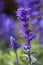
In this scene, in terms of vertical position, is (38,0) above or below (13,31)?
above

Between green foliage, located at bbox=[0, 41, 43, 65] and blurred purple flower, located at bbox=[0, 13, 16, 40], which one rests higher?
blurred purple flower, located at bbox=[0, 13, 16, 40]

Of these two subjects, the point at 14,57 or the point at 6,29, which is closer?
the point at 14,57

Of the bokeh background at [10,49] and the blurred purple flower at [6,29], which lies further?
the blurred purple flower at [6,29]

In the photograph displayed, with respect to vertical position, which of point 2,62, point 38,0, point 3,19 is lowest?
point 2,62

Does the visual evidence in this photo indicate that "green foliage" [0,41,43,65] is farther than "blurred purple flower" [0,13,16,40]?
No

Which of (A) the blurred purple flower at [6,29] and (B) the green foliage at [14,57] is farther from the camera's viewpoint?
(A) the blurred purple flower at [6,29]

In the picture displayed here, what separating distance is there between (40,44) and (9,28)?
16 centimetres

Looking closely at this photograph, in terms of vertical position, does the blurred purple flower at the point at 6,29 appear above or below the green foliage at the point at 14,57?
Answer: above

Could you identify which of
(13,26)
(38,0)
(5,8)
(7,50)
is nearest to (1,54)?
(7,50)

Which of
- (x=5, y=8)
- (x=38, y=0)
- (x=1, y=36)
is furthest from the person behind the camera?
(x=5, y=8)

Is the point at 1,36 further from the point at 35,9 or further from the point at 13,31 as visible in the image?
the point at 35,9

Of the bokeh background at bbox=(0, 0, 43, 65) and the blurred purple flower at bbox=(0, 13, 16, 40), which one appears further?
the blurred purple flower at bbox=(0, 13, 16, 40)

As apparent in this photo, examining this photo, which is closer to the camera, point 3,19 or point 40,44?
point 40,44

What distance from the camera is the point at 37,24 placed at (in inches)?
28.9
